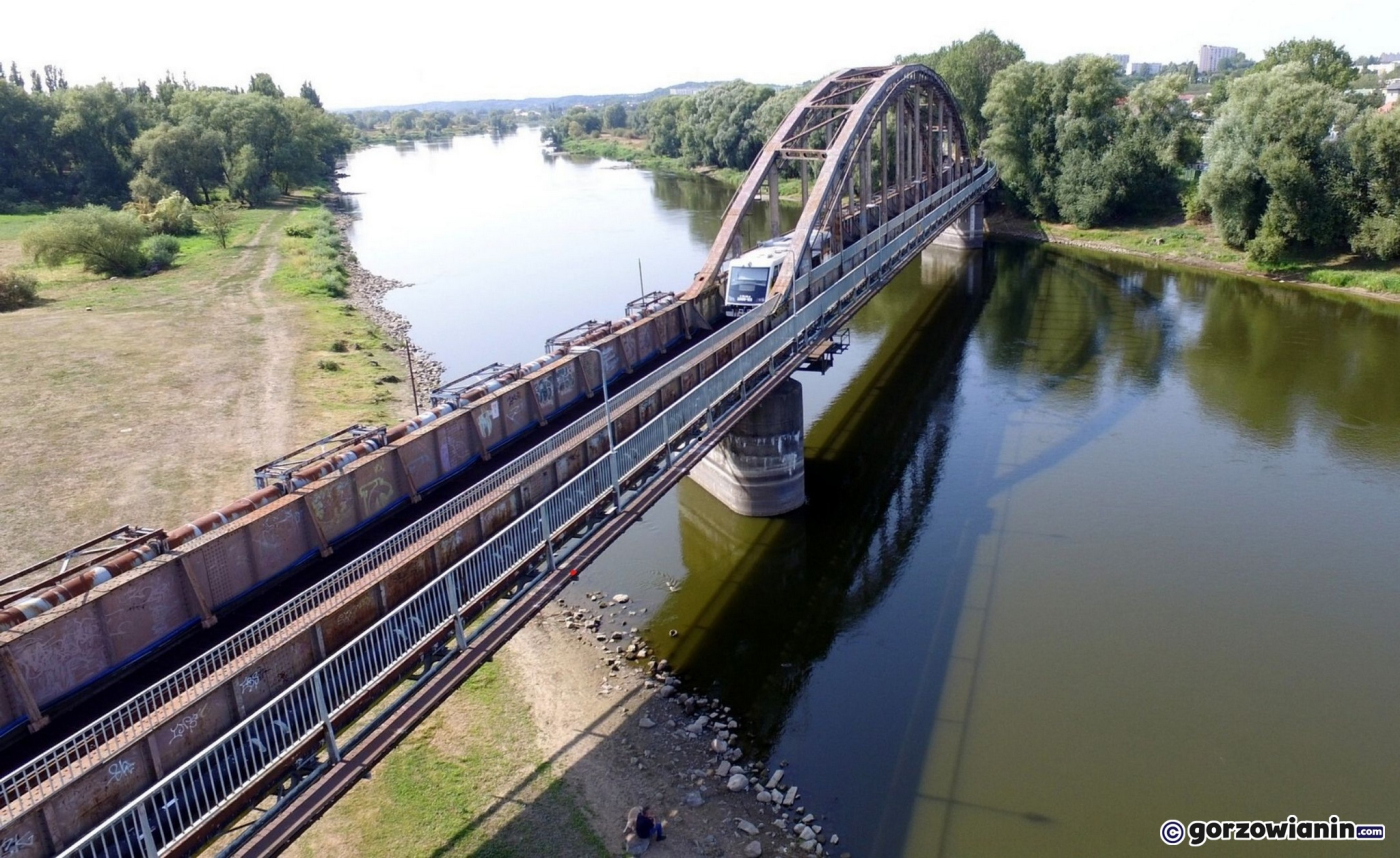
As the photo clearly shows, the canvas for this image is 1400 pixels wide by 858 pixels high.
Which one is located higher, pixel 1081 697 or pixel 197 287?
pixel 197 287

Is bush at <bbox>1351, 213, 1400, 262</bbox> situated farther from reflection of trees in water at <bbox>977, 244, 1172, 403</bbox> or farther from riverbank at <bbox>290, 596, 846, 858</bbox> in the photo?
riverbank at <bbox>290, 596, 846, 858</bbox>

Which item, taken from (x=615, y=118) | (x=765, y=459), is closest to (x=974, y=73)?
(x=765, y=459)

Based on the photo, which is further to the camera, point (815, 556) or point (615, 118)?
point (615, 118)

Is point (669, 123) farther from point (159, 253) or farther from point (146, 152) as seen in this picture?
point (159, 253)

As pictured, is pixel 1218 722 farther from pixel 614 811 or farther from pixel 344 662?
pixel 344 662

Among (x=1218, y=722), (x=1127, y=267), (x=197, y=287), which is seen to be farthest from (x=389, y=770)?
(x=1127, y=267)
